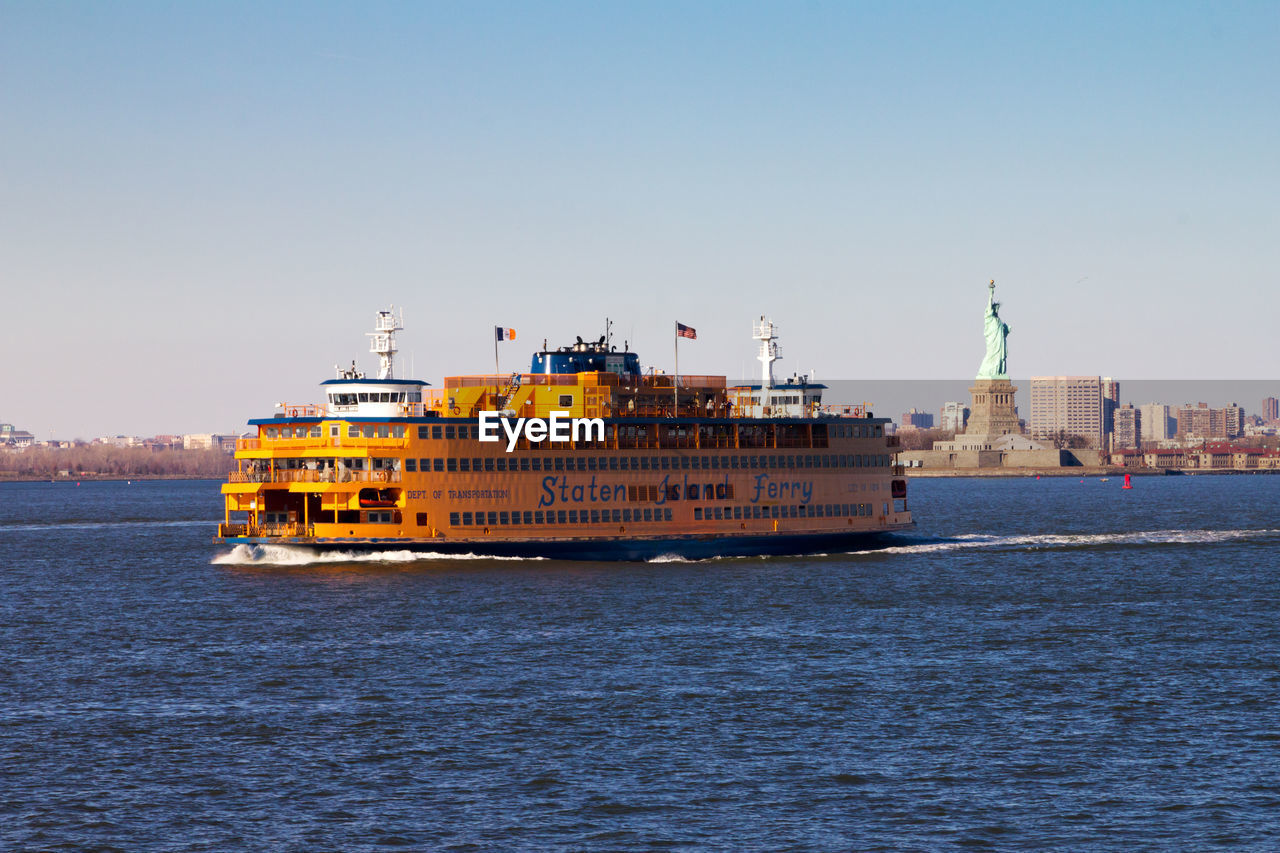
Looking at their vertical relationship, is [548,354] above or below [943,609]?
above

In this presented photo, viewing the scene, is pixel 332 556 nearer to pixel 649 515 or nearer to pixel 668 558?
pixel 649 515

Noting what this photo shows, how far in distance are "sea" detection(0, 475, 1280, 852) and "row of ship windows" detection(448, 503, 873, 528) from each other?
3.60 meters

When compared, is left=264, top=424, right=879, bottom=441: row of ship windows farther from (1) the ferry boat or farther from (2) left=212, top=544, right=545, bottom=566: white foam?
Result: (2) left=212, top=544, right=545, bottom=566: white foam

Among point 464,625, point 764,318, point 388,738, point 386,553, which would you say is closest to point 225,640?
point 464,625

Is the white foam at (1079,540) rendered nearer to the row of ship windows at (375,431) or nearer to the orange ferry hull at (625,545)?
the orange ferry hull at (625,545)

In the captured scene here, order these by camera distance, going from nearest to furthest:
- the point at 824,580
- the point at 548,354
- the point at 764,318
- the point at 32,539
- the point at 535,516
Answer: the point at 824,580 → the point at 535,516 → the point at 548,354 → the point at 764,318 → the point at 32,539

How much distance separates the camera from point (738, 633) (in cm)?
4809

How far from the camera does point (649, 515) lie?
72.2 metres

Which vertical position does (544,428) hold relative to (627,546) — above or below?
above

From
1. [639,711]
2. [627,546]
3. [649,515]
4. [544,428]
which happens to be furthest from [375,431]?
[639,711]

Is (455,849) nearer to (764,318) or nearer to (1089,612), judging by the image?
(1089,612)

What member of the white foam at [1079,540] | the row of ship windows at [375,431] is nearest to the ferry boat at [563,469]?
the row of ship windows at [375,431]

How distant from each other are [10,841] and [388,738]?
917 cm

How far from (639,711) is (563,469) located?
3554cm
